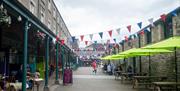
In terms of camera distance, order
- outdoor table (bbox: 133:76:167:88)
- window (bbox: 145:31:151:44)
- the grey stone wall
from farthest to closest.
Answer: window (bbox: 145:31:151:44) → outdoor table (bbox: 133:76:167:88) → the grey stone wall

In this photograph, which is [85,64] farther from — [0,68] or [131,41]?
[0,68]

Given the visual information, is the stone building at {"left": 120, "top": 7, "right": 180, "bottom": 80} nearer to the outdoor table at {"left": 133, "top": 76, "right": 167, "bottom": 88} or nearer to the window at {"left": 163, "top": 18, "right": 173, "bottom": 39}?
the window at {"left": 163, "top": 18, "right": 173, "bottom": 39}

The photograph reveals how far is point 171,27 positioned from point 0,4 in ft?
48.6

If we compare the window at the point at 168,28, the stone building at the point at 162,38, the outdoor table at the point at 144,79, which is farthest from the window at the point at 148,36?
the outdoor table at the point at 144,79

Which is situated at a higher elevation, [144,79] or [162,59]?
[162,59]

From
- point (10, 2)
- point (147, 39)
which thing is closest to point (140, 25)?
point (147, 39)

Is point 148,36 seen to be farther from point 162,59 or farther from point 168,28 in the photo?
point 168,28

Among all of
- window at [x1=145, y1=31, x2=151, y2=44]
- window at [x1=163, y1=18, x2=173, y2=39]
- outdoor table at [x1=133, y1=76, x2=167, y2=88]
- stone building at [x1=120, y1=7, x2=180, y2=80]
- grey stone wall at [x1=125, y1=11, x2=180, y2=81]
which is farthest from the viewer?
window at [x1=145, y1=31, x2=151, y2=44]

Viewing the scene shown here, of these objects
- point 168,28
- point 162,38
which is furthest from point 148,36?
point 168,28

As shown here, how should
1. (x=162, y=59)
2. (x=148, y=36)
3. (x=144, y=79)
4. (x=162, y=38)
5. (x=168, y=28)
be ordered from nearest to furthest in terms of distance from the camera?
(x=144, y=79) < (x=168, y=28) < (x=162, y=59) < (x=162, y=38) < (x=148, y=36)

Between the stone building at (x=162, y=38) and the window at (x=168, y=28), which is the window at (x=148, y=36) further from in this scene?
the window at (x=168, y=28)

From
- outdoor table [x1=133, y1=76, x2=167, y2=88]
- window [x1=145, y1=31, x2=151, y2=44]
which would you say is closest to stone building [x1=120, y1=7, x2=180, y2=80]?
window [x1=145, y1=31, x2=151, y2=44]

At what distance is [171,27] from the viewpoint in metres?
23.3

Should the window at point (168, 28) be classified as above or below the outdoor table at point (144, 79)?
above
